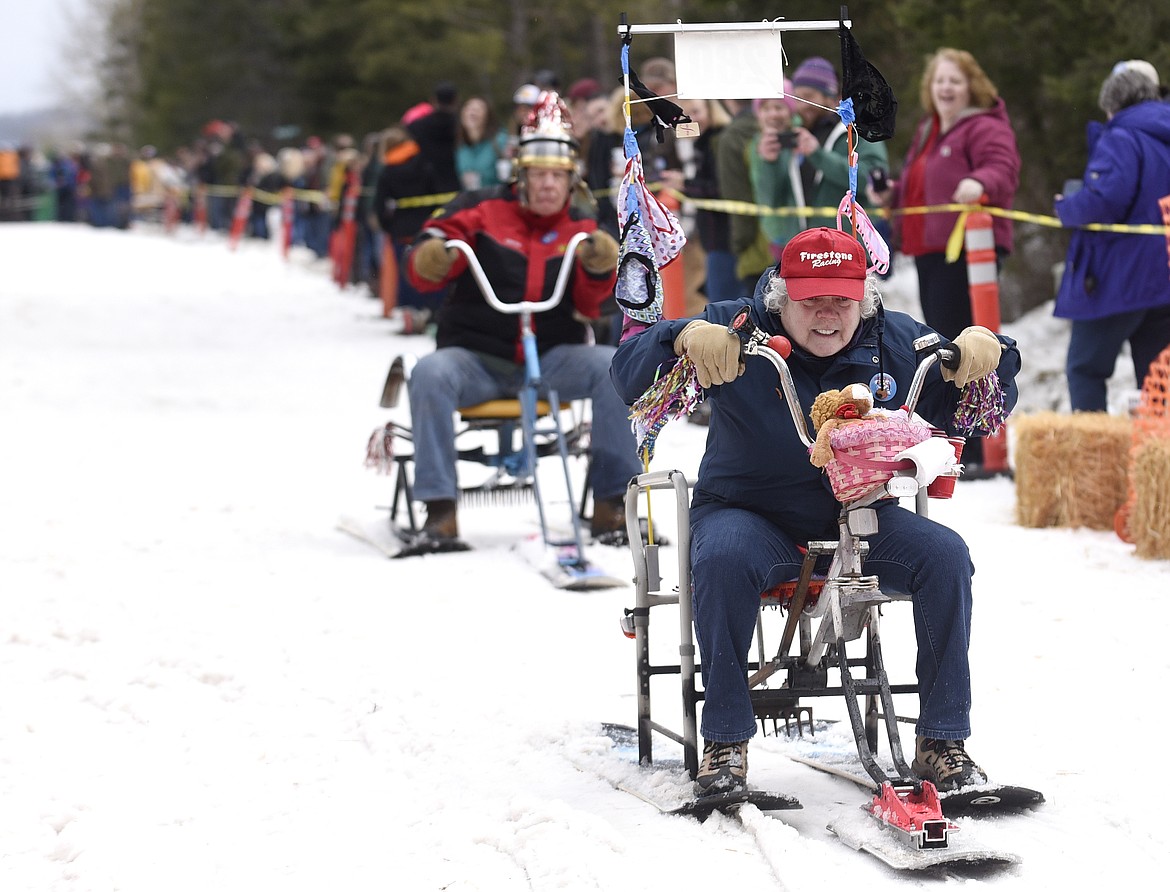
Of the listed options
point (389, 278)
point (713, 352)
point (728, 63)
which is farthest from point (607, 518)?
point (389, 278)

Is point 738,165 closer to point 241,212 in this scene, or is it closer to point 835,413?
point 835,413

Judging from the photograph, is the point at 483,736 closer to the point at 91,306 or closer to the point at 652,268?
the point at 652,268

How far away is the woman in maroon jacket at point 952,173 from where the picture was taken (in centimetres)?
890

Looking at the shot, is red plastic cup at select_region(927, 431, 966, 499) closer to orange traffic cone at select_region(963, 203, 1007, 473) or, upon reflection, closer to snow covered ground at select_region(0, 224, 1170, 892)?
snow covered ground at select_region(0, 224, 1170, 892)

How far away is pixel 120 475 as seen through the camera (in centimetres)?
996

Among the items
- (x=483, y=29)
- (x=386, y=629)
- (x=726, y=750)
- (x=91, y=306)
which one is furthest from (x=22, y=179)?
(x=726, y=750)

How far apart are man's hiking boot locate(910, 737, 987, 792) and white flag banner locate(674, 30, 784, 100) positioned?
1720mm

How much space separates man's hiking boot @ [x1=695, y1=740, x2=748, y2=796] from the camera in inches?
161

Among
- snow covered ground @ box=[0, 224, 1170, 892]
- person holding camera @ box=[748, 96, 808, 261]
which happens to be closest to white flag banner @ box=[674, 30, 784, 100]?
snow covered ground @ box=[0, 224, 1170, 892]

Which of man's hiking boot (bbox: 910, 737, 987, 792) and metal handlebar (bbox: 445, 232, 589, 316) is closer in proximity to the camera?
man's hiking boot (bbox: 910, 737, 987, 792)

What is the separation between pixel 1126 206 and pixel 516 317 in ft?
9.61

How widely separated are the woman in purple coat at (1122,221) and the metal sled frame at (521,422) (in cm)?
243

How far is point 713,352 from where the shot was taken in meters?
4.04

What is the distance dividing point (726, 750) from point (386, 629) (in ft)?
8.12
